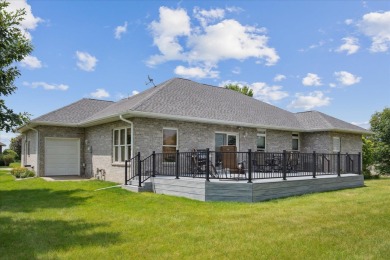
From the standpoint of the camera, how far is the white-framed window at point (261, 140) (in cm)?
1770

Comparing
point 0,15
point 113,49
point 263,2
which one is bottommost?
point 0,15

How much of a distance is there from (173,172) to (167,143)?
131 centimetres

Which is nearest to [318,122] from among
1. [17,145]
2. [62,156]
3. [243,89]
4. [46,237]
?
[62,156]

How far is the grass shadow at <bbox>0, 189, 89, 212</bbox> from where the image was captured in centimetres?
959

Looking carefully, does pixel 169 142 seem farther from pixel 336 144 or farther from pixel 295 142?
pixel 336 144

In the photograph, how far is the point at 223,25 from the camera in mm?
16281

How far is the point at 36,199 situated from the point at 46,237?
5.33 meters

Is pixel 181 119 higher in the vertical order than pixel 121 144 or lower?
higher

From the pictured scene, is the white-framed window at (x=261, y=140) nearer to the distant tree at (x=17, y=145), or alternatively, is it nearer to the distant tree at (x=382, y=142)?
the distant tree at (x=382, y=142)

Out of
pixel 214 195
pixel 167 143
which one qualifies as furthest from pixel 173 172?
pixel 214 195

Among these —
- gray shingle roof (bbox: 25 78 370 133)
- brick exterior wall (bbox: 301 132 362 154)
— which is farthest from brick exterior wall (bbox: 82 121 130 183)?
brick exterior wall (bbox: 301 132 362 154)

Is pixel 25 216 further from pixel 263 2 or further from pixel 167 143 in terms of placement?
pixel 263 2

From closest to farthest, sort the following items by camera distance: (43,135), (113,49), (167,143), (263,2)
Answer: (263,2) < (167,143) < (113,49) < (43,135)

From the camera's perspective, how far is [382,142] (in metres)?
26.4
